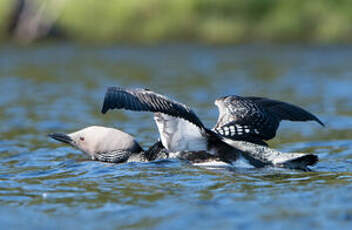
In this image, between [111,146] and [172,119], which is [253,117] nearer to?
[172,119]

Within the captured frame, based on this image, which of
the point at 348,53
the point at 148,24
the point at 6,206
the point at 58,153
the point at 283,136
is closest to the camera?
the point at 6,206

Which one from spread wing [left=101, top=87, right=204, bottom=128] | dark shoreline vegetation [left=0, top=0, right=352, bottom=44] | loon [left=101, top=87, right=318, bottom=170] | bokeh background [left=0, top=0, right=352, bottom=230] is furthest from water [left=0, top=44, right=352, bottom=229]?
dark shoreline vegetation [left=0, top=0, right=352, bottom=44]

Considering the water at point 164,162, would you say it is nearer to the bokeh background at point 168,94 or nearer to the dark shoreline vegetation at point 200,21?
the bokeh background at point 168,94

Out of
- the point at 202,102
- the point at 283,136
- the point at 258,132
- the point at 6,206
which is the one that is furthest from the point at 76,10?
the point at 6,206

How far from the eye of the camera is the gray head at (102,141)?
668 cm

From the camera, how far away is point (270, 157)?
5.99 metres

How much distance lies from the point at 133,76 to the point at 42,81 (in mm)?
2012

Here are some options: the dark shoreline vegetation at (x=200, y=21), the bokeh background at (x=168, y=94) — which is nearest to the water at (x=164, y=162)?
the bokeh background at (x=168, y=94)

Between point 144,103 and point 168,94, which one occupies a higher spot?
point 168,94

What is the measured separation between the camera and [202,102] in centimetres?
→ 1171

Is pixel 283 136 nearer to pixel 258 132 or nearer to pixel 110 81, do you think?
pixel 258 132

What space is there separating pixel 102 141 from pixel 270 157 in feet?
5.54

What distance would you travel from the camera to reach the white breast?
6.07 metres

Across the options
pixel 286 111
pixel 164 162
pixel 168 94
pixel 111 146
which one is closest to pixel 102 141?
pixel 111 146
